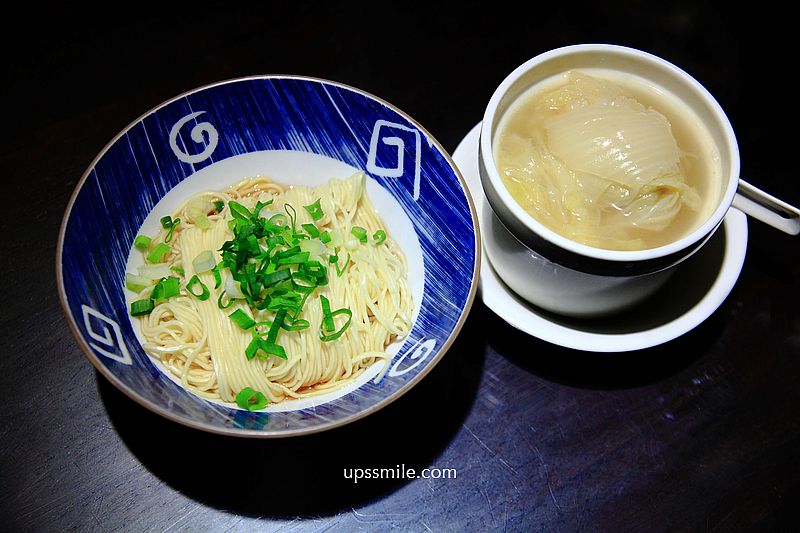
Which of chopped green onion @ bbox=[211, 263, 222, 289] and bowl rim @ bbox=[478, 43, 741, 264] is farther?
chopped green onion @ bbox=[211, 263, 222, 289]

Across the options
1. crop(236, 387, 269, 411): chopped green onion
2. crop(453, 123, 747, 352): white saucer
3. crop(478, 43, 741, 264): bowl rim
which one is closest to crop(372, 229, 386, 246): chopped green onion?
crop(453, 123, 747, 352): white saucer

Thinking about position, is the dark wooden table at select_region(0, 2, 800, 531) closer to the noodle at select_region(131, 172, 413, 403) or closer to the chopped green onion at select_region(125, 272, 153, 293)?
the noodle at select_region(131, 172, 413, 403)

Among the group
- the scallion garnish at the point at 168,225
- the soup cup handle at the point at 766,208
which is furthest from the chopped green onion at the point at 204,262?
the soup cup handle at the point at 766,208

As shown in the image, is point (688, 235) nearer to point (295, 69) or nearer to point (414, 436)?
point (414, 436)

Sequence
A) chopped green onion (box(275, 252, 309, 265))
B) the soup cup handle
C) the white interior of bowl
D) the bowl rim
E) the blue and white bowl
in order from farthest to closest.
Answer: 1. the white interior of bowl
2. chopped green onion (box(275, 252, 309, 265))
3. the soup cup handle
4. the blue and white bowl
5. the bowl rim

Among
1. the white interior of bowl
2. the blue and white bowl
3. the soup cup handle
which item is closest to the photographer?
the blue and white bowl

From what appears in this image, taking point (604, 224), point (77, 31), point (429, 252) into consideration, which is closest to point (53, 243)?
point (77, 31)

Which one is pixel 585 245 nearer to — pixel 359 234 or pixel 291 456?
pixel 359 234
